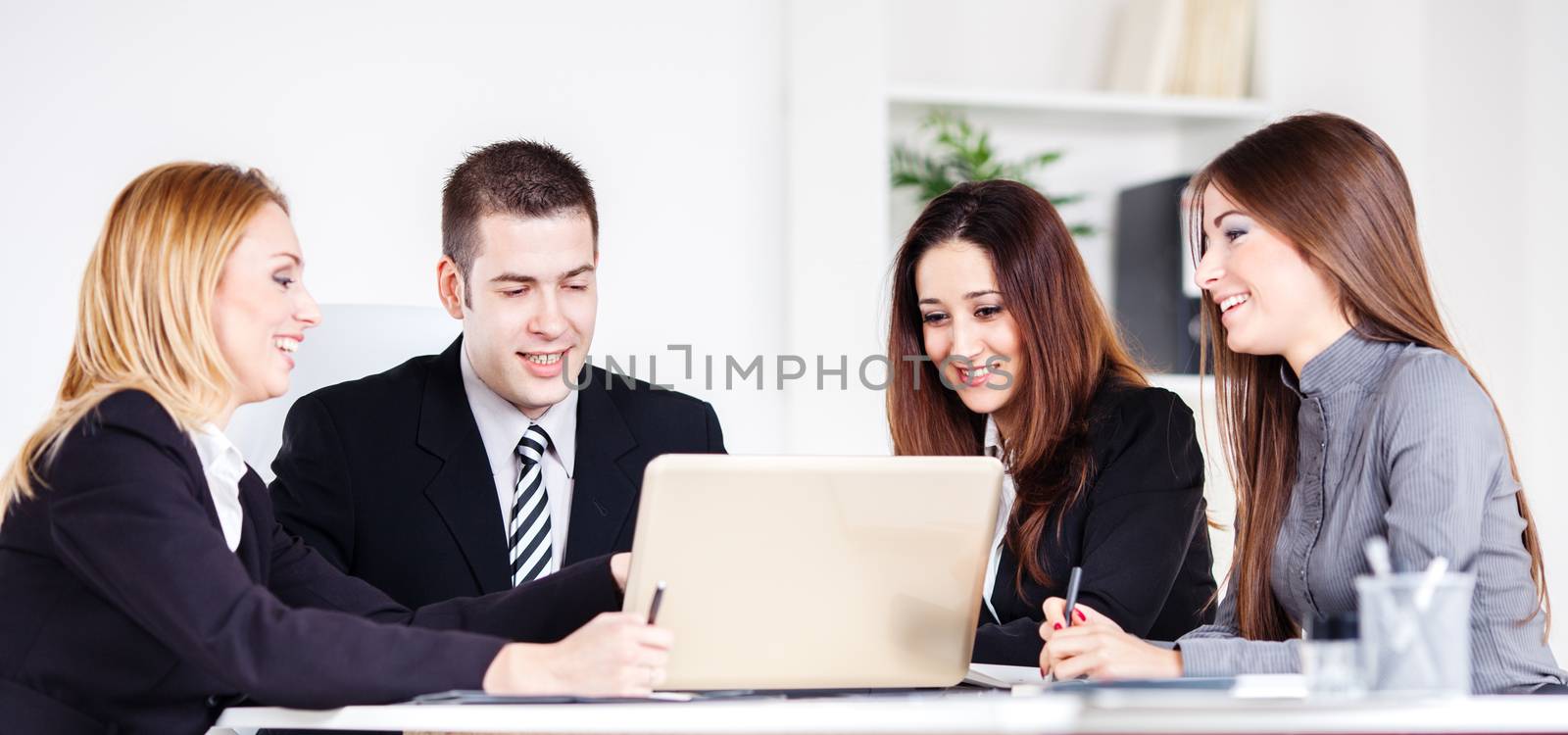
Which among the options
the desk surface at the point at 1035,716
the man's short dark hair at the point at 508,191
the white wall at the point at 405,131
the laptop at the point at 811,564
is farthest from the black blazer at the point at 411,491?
the white wall at the point at 405,131

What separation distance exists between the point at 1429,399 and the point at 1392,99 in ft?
7.17

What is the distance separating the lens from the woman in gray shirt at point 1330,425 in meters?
1.51

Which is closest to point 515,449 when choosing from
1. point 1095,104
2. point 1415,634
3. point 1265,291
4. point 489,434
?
point 489,434

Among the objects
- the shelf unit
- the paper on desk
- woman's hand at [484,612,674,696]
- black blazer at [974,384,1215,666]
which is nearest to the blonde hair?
woman's hand at [484,612,674,696]

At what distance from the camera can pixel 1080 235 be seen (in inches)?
144

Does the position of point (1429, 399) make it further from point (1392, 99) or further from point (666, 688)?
point (1392, 99)

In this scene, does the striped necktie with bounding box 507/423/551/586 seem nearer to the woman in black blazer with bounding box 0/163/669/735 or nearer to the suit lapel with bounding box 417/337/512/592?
the suit lapel with bounding box 417/337/512/592

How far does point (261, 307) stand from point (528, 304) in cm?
69

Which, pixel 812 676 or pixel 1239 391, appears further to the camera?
pixel 1239 391

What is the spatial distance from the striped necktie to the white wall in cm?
109

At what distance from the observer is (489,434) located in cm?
232

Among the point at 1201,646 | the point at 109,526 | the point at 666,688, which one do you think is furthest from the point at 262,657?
the point at 1201,646

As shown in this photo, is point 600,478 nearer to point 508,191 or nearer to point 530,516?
point 530,516

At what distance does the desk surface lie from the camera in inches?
41.8
